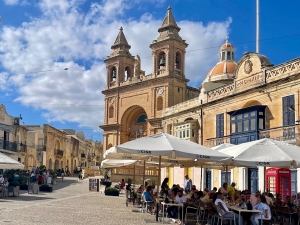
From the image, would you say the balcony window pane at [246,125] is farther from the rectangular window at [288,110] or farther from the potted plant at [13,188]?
the potted plant at [13,188]

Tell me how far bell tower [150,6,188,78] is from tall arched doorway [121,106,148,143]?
5.95 meters

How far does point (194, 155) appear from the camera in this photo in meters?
12.3

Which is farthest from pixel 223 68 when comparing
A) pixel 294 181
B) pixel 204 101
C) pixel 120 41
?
pixel 294 181

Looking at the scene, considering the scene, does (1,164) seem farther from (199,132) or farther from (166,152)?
(199,132)

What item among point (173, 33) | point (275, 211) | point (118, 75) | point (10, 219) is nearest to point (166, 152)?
point (275, 211)

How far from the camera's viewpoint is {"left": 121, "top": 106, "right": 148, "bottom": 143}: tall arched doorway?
49.0m

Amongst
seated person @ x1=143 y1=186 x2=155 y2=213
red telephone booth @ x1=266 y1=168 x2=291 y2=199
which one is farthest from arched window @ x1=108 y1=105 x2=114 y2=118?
seated person @ x1=143 y1=186 x2=155 y2=213

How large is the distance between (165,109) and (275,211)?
2897 centimetres

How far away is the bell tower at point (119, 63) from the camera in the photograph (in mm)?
50531

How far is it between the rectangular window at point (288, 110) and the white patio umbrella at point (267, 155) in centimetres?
1003

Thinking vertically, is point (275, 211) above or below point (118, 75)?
below

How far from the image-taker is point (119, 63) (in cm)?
5062

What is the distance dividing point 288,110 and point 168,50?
23487 millimetres

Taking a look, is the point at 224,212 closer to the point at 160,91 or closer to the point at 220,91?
the point at 220,91
